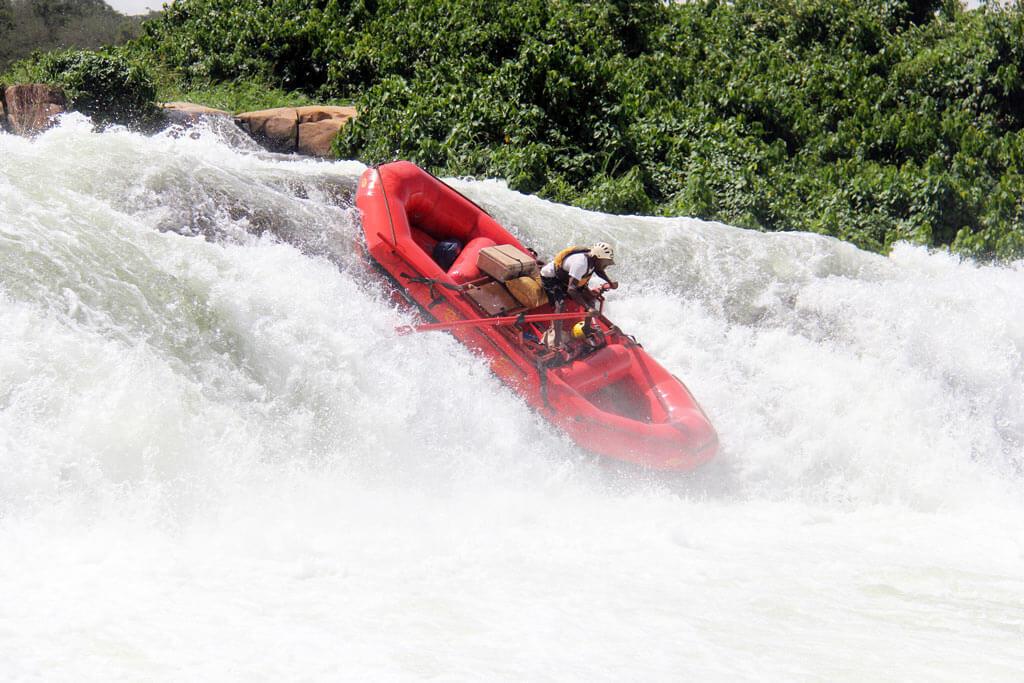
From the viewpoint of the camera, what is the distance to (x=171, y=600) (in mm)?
3785

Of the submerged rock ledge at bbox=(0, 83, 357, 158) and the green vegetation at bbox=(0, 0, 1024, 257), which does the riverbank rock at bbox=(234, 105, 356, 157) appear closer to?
the submerged rock ledge at bbox=(0, 83, 357, 158)

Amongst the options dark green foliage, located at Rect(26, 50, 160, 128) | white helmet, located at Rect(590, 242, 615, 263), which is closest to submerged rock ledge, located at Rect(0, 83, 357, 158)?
dark green foliage, located at Rect(26, 50, 160, 128)

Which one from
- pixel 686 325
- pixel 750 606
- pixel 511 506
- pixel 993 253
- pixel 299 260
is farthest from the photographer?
pixel 993 253

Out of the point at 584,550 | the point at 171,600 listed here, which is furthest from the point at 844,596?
the point at 171,600

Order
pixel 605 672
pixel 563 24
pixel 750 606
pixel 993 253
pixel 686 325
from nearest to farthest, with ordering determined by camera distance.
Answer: pixel 605 672 < pixel 750 606 < pixel 686 325 < pixel 993 253 < pixel 563 24

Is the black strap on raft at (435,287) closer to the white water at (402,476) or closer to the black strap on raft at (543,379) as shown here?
the white water at (402,476)

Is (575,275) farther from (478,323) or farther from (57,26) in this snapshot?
(57,26)

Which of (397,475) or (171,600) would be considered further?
(397,475)

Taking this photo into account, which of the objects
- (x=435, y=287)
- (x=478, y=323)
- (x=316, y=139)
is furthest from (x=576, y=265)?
(x=316, y=139)

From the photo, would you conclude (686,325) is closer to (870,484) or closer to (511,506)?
(870,484)

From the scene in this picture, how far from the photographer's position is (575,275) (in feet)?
20.6

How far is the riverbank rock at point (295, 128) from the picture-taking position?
11.2 m

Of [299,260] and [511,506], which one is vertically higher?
[299,260]

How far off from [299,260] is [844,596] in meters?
3.37
